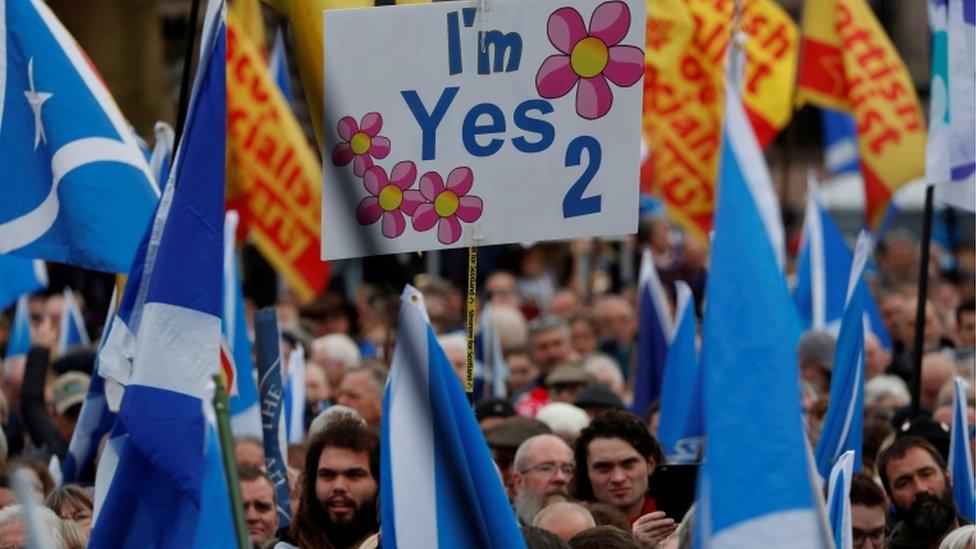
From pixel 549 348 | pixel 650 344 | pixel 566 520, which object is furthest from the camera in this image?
pixel 549 348

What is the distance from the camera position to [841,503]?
20.2 feet

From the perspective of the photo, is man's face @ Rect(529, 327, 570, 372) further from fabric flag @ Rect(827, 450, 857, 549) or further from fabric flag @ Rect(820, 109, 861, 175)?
fabric flag @ Rect(820, 109, 861, 175)

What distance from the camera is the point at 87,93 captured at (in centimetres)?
760

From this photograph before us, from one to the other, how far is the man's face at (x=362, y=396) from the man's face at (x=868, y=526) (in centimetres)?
277

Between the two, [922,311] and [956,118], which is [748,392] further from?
[922,311]

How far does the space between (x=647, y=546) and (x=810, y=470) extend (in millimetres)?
1743

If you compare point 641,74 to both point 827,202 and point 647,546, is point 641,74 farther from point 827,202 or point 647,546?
point 827,202

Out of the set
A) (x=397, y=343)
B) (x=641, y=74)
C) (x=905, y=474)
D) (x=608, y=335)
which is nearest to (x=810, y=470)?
(x=397, y=343)

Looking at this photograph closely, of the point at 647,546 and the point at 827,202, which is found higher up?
the point at 827,202

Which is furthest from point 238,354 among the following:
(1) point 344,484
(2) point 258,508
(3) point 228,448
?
(3) point 228,448

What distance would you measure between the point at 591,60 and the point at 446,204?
556 mm

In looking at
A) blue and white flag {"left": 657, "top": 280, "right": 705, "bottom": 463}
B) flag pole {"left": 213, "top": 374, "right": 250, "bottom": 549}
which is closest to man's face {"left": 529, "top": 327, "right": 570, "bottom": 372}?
blue and white flag {"left": 657, "top": 280, "right": 705, "bottom": 463}

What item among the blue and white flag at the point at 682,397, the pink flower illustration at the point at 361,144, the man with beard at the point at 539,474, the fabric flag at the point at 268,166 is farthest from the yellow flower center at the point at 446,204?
the fabric flag at the point at 268,166

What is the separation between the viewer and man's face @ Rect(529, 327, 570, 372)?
43.0 ft
